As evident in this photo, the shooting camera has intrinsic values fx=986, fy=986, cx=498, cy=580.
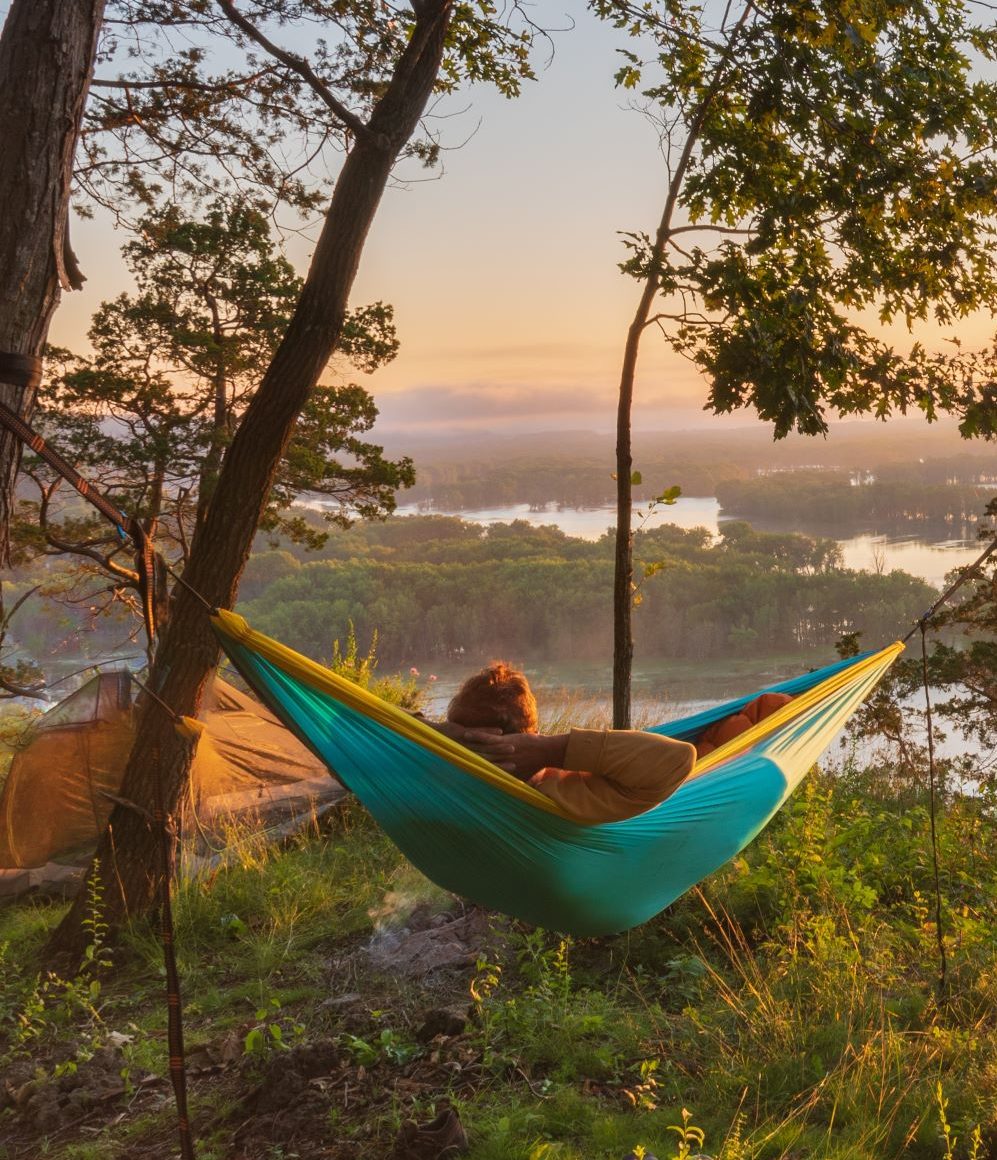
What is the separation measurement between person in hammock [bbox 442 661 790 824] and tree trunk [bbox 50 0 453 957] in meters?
1.24

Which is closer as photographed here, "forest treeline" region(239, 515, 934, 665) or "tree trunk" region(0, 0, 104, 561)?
"tree trunk" region(0, 0, 104, 561)

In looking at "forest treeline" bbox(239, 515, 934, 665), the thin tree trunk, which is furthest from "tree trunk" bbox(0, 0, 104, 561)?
"forest treeline" bbox(239, 515, 934, 665)

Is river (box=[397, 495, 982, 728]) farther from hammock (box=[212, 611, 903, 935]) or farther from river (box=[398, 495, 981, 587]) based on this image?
hammock (box=[212, 611, 903, 935])

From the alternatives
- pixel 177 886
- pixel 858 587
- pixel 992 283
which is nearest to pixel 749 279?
pixel 992 283

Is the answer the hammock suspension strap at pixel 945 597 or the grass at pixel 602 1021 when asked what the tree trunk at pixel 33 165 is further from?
the hammock suspension strap at pixel 945 597

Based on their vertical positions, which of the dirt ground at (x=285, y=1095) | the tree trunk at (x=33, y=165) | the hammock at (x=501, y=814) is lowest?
the dirt ground at (x=285, y=1095)

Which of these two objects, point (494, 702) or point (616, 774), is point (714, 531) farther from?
point (616, 774)

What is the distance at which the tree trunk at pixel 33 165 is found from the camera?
1.54 meters

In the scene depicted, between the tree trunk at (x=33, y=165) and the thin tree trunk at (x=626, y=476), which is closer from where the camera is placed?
the tree trunk at (x=33, y=165)

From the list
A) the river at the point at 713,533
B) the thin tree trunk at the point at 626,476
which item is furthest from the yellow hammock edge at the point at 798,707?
the river at the point at 713,533

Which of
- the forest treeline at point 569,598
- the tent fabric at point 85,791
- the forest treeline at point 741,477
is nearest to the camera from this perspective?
the tent fabric at point 85,791

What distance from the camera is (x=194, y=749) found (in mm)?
3080

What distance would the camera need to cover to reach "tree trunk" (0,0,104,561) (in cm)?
154

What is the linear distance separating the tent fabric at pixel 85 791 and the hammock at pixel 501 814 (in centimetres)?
168
